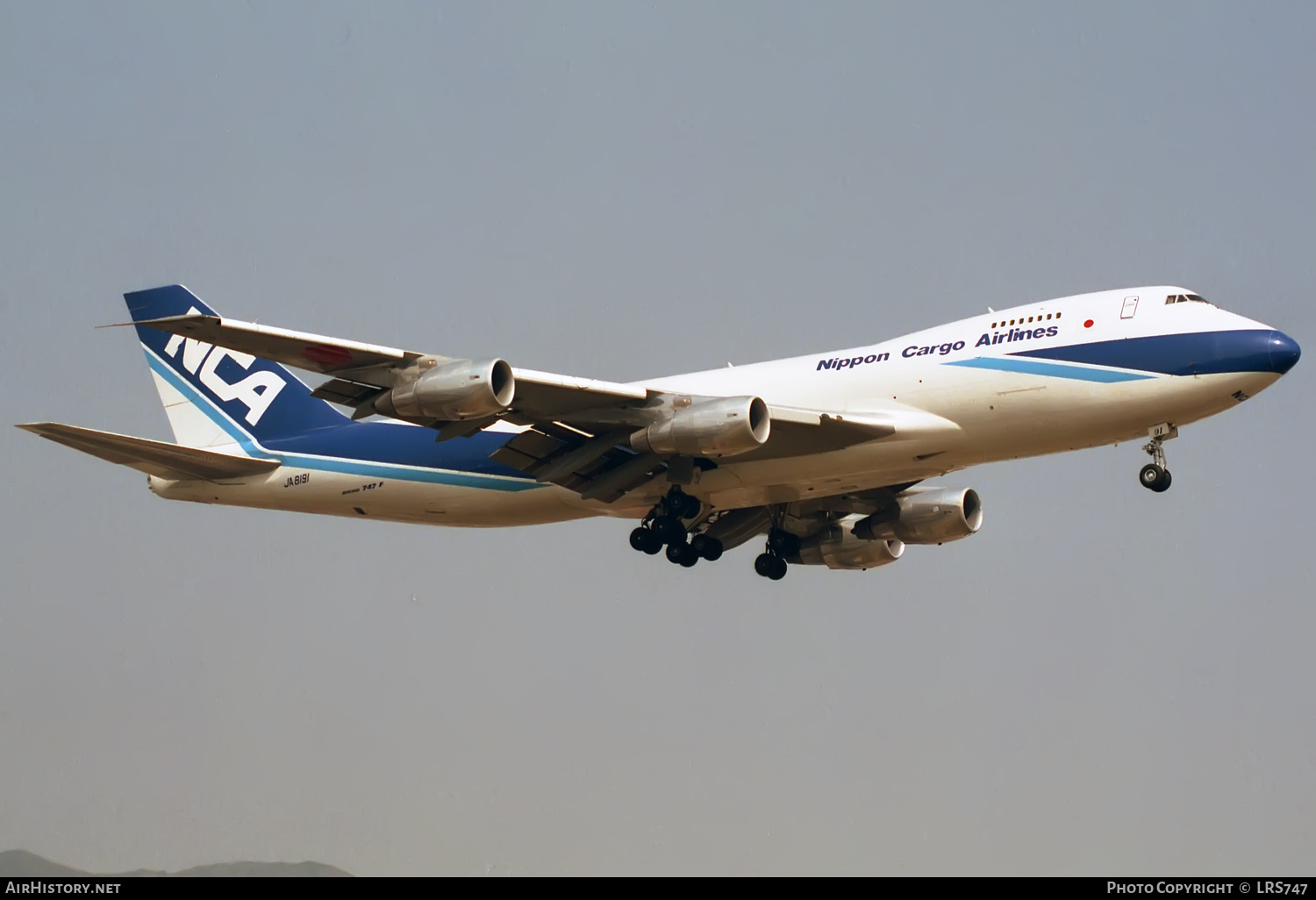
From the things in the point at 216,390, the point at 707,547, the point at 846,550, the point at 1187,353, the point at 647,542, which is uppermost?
the point at 216,390

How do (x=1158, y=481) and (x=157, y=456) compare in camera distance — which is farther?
(x=157, y=456)

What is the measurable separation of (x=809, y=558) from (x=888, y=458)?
328 inches

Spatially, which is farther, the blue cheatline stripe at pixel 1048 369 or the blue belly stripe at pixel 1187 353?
the blue cheatline stripe at pixel 1048 369

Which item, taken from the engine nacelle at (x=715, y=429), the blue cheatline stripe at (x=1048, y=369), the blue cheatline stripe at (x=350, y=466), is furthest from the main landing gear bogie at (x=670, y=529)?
the blue cheatline stripe at (x=1048, y=369)

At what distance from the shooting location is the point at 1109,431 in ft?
109

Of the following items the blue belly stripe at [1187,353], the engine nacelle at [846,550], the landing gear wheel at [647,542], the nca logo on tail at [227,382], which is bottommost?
the landing gear wheel at [647,542]

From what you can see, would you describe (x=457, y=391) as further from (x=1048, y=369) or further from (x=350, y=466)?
(x=1048, y=369)

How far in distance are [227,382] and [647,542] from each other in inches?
530

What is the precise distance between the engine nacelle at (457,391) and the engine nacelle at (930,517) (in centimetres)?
1269

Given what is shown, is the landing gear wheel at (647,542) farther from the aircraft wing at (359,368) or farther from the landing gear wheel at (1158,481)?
the landing gear wheel at (1158,481)

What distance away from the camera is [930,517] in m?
40.3

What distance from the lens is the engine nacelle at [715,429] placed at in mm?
32781

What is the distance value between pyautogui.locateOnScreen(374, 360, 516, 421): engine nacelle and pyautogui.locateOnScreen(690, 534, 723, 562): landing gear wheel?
9.45 metres

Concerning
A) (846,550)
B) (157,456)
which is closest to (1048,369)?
(846,550)
